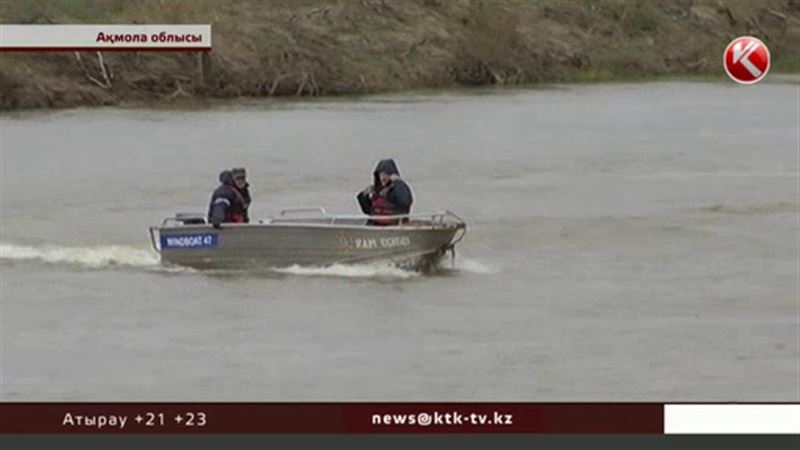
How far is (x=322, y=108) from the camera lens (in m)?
35.6

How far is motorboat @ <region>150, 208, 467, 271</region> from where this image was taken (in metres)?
20.3

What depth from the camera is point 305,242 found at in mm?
20375

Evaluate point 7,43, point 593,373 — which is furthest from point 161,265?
point 7,43

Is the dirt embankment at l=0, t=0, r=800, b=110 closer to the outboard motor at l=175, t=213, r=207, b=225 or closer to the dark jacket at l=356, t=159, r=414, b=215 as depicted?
the outboard motor at l=175, t=213, r=207, b=225

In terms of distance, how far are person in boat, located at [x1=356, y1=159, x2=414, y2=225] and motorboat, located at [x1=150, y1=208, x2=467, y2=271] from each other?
0.28ft

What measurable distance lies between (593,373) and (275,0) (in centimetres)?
2564

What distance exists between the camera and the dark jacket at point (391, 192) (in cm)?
2031

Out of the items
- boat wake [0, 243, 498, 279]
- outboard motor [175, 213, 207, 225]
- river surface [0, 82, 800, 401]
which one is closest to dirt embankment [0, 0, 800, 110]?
river surface [0, 82, 800, 401]

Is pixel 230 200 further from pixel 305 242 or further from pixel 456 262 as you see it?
pixel 456 262

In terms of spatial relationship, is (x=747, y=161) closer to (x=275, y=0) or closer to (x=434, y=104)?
(x=434, y=104)

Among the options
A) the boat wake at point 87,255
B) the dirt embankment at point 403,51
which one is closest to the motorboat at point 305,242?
the boat wake at point 87,255

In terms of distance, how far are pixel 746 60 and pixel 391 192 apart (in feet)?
32.7

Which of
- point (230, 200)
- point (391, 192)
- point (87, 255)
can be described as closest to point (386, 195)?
point (391, 192)

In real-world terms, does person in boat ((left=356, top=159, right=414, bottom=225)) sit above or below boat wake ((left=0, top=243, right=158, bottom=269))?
below
